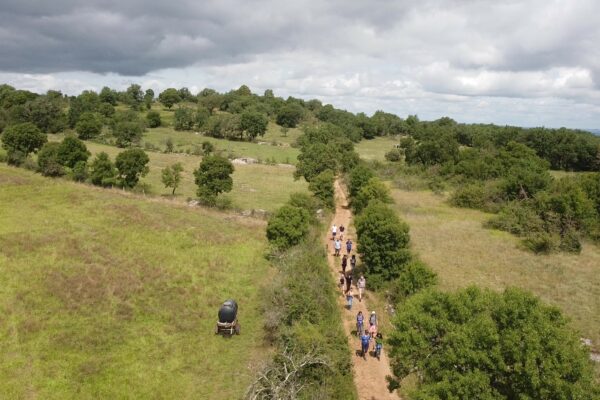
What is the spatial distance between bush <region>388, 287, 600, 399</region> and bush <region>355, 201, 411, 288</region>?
1444cm

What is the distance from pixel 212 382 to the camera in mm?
20484

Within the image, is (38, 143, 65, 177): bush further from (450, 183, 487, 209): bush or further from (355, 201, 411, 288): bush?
(450, 183, 487, 209): bush

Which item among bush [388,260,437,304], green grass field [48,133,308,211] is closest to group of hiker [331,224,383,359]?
bush [388,260,437,304]

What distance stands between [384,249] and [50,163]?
1675 inches

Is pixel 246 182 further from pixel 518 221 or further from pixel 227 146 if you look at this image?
pixel 518 221

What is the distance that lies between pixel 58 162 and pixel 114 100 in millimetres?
104454

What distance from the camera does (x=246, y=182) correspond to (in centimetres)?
6881

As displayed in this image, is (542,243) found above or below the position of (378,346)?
above

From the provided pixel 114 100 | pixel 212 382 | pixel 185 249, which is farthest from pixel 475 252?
pixel 114 100

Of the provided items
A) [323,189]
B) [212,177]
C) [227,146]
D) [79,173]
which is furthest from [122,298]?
[227,146]

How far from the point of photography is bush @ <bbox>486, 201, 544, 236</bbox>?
46.1m

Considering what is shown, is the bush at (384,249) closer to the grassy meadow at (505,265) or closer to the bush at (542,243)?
the grassy meadow at (505,265)

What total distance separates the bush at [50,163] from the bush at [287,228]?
32395 mm

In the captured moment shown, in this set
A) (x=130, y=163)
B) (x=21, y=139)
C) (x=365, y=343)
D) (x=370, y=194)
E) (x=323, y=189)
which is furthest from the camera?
(x=21, y=139)
